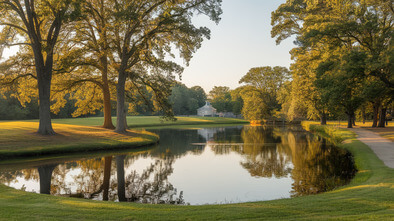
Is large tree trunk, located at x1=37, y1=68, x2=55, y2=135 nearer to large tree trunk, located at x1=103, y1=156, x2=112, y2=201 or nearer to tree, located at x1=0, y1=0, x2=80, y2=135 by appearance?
tree, located at x1=0, y1=0, x2=80, y2=135

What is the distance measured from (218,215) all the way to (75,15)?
59.9ft

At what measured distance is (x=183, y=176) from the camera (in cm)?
1329

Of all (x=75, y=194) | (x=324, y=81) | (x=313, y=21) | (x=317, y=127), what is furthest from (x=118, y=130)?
(x=317, y=127)

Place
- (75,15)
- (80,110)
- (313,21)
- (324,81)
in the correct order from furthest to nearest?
(80,110), (313,21), (324,81), (75,15)

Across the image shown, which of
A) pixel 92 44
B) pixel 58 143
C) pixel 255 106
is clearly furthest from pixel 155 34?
pixel 255 106

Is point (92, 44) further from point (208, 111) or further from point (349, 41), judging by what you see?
point (208, 111)

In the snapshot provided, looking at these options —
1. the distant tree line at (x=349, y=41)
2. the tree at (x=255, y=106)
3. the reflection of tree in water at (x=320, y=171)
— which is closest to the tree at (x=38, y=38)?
the reflection of tree in water at (x=320, y=171)

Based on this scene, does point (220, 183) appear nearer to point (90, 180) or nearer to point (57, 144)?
point (90, 180)

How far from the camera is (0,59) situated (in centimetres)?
2214

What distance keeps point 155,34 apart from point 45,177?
1657cm

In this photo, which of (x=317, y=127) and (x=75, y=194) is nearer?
(x=75, y=194)

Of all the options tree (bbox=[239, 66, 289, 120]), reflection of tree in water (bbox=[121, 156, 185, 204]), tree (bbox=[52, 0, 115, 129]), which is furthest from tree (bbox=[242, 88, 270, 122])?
reflection of tree in water (bbox=[121, 156, 185, 204])

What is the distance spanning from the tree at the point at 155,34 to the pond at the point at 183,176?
34.8 ft

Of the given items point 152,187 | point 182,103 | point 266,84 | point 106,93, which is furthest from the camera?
point 182,103
